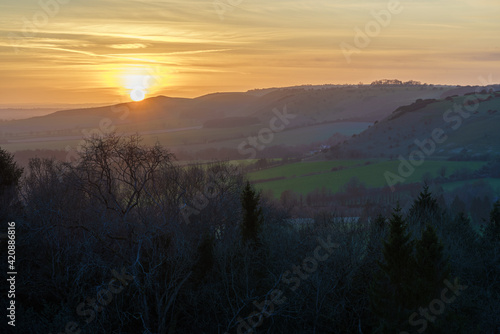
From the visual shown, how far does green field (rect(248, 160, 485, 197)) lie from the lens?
73.8m

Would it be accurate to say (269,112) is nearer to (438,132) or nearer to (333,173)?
(438,132)

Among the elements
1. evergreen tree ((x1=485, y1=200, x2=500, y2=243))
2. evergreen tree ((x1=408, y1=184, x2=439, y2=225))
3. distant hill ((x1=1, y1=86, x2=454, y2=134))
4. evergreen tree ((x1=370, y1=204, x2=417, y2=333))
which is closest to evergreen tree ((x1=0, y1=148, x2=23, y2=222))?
evergreen tree ((x1=370, y1=204, x2=417, y2=333))

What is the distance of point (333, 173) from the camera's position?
270 feet

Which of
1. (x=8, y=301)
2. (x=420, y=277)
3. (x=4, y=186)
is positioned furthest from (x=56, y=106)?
(x=420, y=277)

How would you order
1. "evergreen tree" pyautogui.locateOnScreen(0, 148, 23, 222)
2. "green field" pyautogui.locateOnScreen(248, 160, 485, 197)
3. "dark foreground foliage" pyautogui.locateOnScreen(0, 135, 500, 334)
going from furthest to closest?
1. "green field" pyautogui.locateOnScreen(248, 160, 485, 197)
2. "evergreen tree" pyautogui.locateOnScreen(0, 148, 23, 222)
3. "dark foreground foliage" pyautogui.locateOnScreen(0, 135, 500, 334)

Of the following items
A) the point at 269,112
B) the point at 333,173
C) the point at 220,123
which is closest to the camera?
the point at 333,173

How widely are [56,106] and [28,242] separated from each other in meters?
144

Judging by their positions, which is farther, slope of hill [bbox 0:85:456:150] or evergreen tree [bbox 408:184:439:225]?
slope of hill [bbox 0:85:456:150]

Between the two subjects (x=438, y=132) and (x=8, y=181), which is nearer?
(x=8, y=181)

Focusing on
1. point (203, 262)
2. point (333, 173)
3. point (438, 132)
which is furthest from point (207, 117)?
point (203, 262)

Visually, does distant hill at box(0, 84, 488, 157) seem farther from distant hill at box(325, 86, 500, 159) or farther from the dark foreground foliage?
the dark foreground foliage

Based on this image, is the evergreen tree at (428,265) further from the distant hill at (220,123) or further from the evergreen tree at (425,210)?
the distant hill at (220,123)

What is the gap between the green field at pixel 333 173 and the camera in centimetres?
7381

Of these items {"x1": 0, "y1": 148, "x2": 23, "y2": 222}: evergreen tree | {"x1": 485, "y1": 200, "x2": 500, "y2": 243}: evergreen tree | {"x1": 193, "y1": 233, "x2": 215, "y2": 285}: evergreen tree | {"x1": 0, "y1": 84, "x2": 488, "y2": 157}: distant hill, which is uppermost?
{"x1": 0, "y1": 84, "x2": 488, "y2": 157}: distant hill
